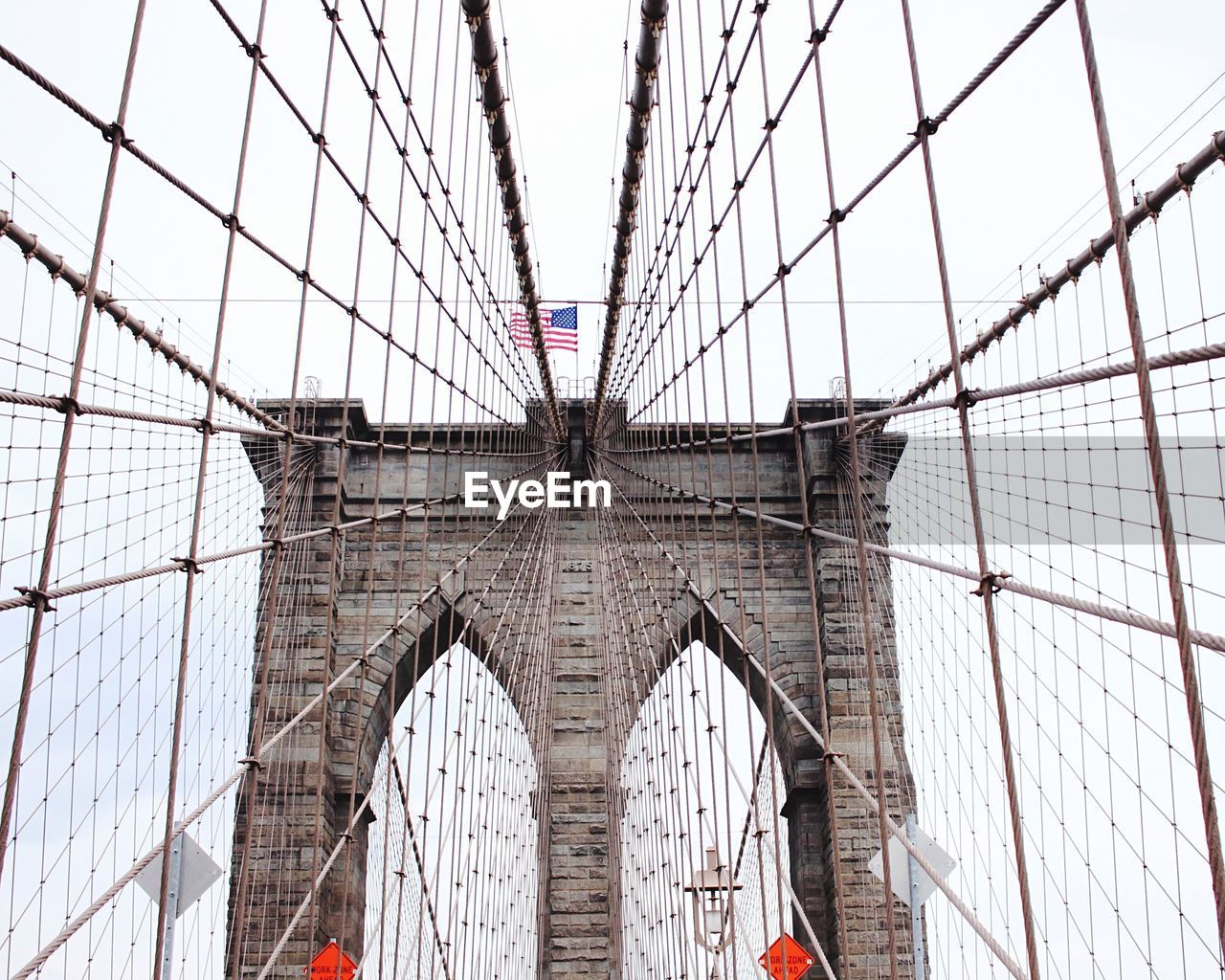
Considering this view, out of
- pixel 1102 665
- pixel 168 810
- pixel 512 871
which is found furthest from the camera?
pixel 512 871

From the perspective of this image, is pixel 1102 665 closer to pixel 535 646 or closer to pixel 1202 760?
pixel 1202 760

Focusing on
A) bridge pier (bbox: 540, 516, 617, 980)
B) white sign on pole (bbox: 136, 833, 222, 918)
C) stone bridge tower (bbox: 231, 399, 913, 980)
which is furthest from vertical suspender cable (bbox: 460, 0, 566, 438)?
white sign on pole (bbox: 136, 833, 222, 918)

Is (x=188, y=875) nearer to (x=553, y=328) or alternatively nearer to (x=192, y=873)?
(x=192, y=873)

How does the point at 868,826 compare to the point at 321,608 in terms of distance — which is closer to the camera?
the point at 868,826

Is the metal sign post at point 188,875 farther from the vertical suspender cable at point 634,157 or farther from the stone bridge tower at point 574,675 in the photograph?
the stone bridge tower at point 574,675

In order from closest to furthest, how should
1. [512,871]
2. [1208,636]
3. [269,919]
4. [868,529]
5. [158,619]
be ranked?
[1208,636]
[158,619]
[512,871]
[269,919]
[868,529]

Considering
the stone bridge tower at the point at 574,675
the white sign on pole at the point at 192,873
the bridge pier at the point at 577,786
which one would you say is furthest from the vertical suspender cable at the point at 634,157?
the white sign on pole at the point at 192,873

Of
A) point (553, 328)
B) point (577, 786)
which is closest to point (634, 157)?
point (553, 328)

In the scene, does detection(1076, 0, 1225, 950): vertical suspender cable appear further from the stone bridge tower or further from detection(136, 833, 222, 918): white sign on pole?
the stone bridge tower

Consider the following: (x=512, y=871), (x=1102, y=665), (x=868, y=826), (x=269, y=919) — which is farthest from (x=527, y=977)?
(x=1102, y=665)
